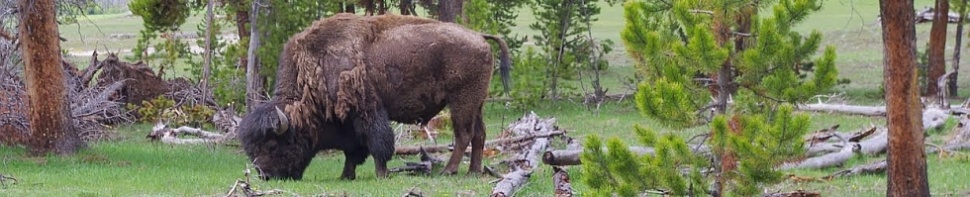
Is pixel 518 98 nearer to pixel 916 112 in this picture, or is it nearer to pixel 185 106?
pixel 185 106

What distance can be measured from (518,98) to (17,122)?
853 centimetres

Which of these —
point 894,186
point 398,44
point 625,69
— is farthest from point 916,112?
point 625,69

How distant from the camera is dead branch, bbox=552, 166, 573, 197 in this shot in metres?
11.5

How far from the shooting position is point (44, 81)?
16172 millimetres

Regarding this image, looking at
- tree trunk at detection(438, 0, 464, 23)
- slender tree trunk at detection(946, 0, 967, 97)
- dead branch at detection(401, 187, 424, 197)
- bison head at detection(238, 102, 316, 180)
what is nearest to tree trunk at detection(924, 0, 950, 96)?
slender tree trunk at detection(946, 0, 967, 97)

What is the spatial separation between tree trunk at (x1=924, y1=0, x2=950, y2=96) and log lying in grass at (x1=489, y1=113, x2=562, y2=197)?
8622 millimetres

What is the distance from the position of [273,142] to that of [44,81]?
3592mm

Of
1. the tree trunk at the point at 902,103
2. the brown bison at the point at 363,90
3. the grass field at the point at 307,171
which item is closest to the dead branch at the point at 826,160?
the grass field at the point at 307,171

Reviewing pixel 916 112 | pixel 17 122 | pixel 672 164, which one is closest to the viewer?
pixel 672 164

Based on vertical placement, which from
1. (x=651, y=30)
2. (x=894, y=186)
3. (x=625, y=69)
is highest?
(x=651, y=30)

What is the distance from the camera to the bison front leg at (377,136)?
14180mm

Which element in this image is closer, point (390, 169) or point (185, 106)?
point (390, 169)

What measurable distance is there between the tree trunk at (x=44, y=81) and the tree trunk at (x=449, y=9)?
292 inches

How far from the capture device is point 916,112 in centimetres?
989
